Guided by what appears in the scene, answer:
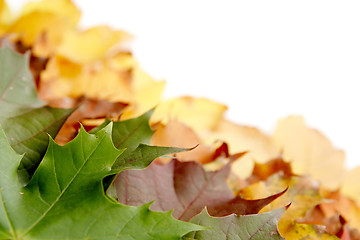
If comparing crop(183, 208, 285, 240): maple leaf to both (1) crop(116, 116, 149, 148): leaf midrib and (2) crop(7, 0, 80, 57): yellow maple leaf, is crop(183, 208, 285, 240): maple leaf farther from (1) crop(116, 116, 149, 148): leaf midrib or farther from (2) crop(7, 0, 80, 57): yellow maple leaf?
(2) crop(7, 0, 80, 57): yellow maple leaf

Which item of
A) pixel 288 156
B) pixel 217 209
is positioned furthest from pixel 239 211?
pixel 288 156

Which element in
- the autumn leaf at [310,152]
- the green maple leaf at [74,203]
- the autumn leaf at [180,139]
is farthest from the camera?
the autumn leaf at [310,152]

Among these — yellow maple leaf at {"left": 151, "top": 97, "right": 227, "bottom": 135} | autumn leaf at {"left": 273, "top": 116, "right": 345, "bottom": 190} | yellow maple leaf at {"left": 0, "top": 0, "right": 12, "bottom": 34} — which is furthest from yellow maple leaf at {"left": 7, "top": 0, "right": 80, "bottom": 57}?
→ autumn leaf at {"left": 273, "top": 116, "right": 345, "bottom": 190}

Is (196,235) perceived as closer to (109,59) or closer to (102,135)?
(102,135)

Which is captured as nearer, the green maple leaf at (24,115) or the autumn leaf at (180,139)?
the green maple leaf at (24,115)

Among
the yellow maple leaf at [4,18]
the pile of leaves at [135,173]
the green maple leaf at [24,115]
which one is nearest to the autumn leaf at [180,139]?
the pile of leaves at [135,173]

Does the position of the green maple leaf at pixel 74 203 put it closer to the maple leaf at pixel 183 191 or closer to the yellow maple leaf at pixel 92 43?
the maple leaf at pixel 183 191

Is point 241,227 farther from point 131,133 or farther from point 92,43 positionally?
point 92,43
